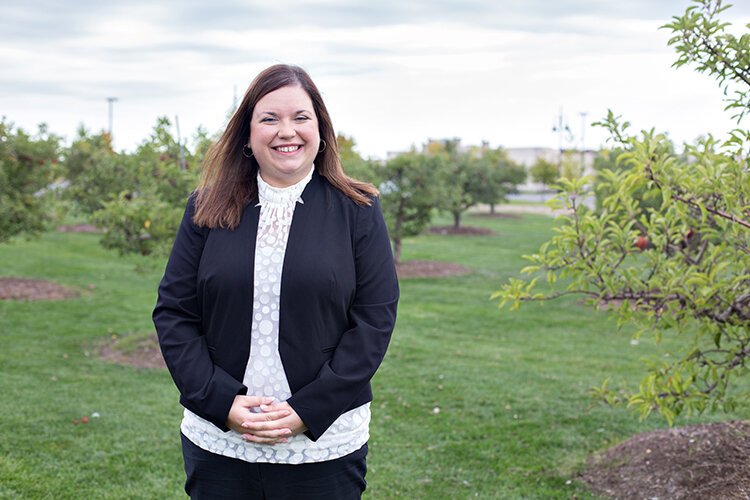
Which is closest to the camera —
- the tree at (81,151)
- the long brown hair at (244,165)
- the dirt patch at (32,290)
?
the long brown hair at (244,165)

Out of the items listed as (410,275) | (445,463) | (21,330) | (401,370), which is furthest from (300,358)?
(410,275)

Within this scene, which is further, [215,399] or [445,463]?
[445,463]

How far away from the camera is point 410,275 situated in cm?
1809

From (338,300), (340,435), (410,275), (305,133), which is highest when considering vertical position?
(305,133)

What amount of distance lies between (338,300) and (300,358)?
0.77 ft

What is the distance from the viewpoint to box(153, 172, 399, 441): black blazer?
285 cm

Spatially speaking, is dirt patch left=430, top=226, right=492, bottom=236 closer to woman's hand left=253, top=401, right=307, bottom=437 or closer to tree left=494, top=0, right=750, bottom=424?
tree left=494, top=0, right=750, bottom=424

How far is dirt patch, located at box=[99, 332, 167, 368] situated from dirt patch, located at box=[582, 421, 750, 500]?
5.01m

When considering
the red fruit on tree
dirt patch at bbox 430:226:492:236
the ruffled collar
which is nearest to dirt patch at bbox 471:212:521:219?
dirt patch at bbox 430:226:492:236

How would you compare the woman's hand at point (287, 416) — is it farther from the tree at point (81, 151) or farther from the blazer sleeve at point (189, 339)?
the tree at point (81, 151)

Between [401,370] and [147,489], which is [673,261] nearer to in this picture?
[147,489]

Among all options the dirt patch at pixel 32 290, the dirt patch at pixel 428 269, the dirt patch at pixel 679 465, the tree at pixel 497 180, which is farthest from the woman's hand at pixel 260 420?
the tree at pixel 497 180

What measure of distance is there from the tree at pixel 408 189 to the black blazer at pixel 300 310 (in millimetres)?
16566

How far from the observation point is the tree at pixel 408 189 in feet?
64.7
